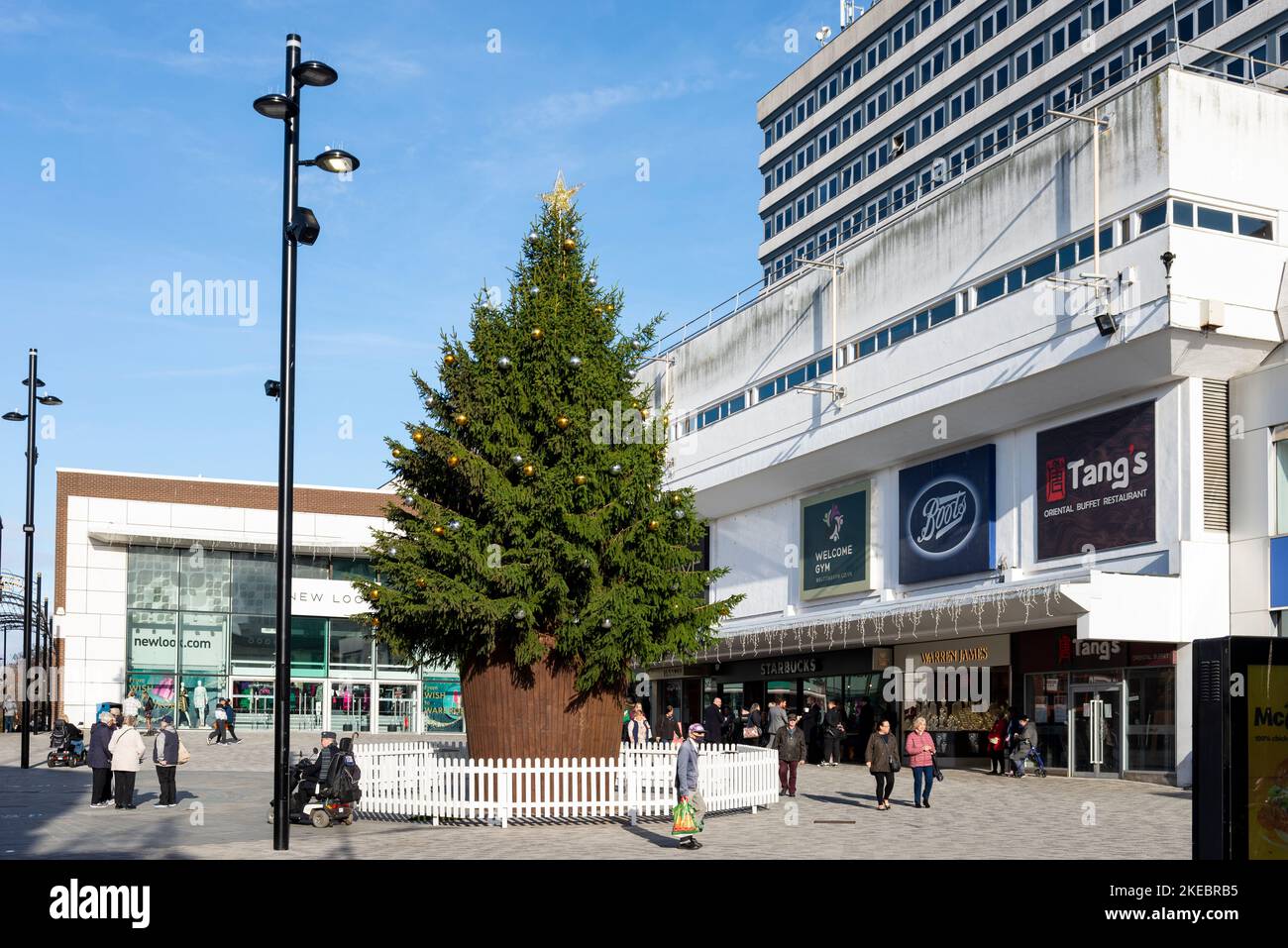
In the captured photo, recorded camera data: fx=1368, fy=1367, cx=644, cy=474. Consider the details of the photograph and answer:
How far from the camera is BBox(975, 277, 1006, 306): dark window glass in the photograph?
105 ft

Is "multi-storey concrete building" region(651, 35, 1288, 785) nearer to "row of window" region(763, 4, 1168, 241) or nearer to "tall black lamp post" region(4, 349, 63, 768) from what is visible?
"row of window" region(763, 4, 1168, 241)

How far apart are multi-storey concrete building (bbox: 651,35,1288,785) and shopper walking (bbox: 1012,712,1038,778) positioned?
808 mm

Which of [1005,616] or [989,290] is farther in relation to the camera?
[989,290]

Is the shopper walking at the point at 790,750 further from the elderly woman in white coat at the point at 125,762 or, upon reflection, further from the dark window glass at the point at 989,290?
the dark window glass at the point at 989,290

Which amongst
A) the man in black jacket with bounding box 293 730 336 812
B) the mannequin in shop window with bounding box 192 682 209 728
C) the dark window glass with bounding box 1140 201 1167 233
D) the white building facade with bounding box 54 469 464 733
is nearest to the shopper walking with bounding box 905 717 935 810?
the man in black jacket with bounding box 293 730 336 812

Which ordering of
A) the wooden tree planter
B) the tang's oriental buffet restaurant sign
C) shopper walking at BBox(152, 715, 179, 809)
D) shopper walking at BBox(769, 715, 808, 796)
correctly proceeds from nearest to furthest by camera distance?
1. the wooden tree planter
2. shopper walking at BBox(152, 715, 179, 809)
3. shopper walking at BBox(769, 715, 808, 796)
4. the tang's oriental buffet restaurant sign

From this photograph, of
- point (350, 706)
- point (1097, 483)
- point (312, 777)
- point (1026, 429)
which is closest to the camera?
point (312, 777)

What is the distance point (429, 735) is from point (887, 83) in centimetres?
3641

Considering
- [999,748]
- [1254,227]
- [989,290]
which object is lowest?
[999,748]

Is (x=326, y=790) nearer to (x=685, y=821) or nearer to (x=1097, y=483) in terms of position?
(x=685, y=821)

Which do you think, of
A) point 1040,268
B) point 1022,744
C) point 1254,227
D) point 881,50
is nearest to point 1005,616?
point 1022,744

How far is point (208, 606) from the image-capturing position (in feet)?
181

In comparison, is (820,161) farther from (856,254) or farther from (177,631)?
(177,631)

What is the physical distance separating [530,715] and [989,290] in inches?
713
